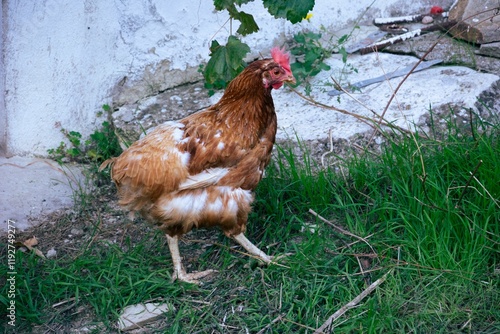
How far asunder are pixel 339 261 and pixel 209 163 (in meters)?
0.90

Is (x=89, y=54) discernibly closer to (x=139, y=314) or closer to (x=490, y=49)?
(x=139, y=314)

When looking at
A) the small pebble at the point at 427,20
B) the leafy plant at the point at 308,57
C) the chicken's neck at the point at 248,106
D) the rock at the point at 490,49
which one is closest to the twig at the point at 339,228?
the chicken's neck at the point at 248,106

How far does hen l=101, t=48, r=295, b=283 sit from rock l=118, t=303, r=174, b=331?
0.24 m

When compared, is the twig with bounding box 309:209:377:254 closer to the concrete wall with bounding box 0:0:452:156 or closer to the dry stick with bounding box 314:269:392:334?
the dry stick with bounding box 314:269:392:334

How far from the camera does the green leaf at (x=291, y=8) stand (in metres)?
3.25

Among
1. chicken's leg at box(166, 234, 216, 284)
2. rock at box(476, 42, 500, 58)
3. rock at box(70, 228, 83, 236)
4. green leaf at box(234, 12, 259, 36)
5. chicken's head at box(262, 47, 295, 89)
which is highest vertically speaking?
green leaf at box(234, 12, 259, 36)

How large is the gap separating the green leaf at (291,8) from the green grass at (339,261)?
40.5 inches

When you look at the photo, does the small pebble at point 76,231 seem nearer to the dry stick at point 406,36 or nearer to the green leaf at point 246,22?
the green leaf at point 246,22

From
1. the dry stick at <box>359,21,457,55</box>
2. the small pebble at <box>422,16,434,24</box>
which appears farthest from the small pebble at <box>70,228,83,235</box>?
the small pebble at <box>422,16,434,24</box>

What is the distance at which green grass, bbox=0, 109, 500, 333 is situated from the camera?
10.6ft

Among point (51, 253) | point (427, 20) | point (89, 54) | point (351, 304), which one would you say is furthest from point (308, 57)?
point (51, 253)

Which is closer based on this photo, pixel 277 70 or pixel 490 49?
pixel 277 70

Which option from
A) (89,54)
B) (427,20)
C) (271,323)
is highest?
(89,54)

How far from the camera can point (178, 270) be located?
143 inches
